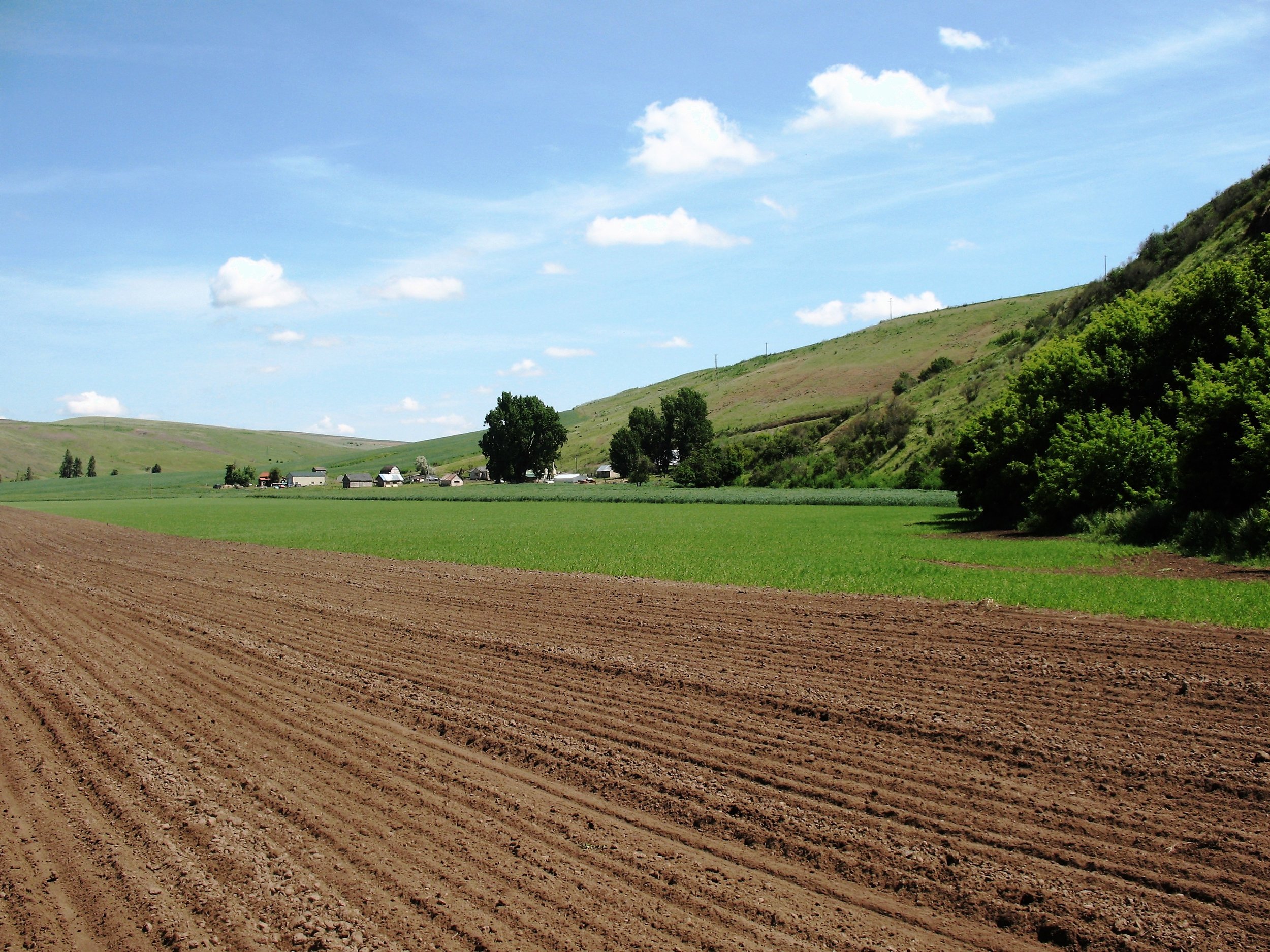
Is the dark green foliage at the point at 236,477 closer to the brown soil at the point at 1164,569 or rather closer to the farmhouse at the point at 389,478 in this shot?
the farmhouse at the point at 389,478

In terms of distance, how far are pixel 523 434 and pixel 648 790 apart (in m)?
123

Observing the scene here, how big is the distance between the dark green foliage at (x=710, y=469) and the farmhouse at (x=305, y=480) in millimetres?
90456

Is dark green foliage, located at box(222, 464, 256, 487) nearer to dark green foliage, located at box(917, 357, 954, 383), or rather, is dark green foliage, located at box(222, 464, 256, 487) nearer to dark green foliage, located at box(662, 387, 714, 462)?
dark green foliage, located at box(662, 387, 714, 462)

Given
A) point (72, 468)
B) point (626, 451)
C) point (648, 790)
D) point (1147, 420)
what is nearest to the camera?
point (648, 790)

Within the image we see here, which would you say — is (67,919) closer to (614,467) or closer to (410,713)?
(410,713)

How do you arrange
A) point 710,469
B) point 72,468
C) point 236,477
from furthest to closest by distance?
point 72,468 < point 236,477 < point 710,469

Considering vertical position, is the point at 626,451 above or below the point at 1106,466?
above

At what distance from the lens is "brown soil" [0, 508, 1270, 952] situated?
5.54m

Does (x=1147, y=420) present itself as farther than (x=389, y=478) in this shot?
No

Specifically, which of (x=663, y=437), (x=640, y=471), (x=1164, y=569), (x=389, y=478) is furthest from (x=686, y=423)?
(x=1164, y=569)

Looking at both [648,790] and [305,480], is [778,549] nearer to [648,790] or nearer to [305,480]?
[648,790]

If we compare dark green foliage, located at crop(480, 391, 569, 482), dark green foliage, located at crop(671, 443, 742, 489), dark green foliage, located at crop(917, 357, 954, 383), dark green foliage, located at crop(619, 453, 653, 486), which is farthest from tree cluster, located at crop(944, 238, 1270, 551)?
dark green foliage, located at crop(480, 391, 569, 482)

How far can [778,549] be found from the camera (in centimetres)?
2923

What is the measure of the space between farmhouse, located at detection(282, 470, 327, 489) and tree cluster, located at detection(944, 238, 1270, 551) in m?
148
